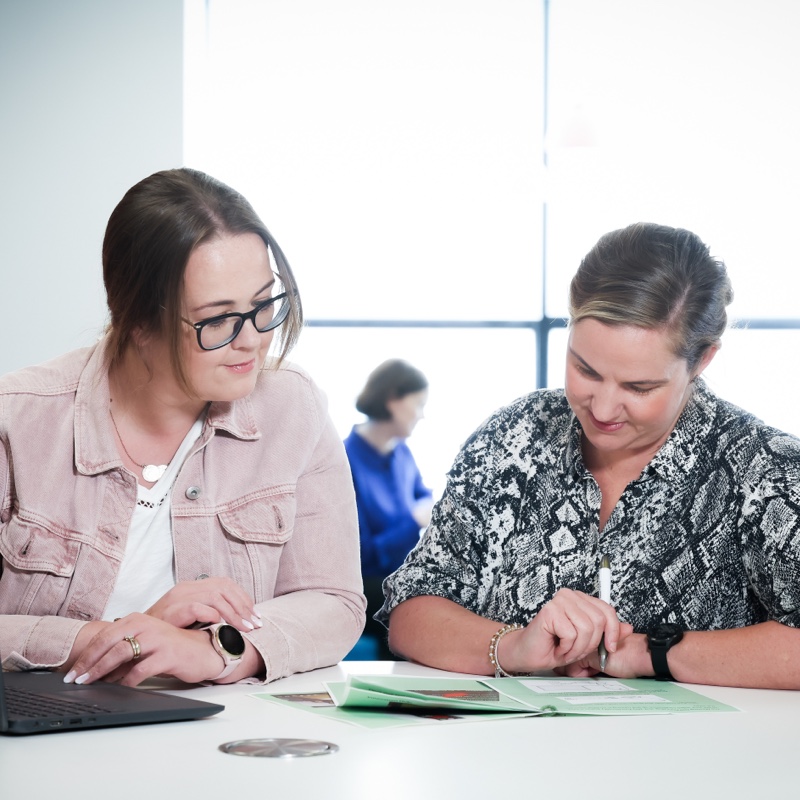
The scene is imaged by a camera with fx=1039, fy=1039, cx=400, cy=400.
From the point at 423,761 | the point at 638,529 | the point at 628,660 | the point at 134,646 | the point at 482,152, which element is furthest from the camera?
the point at 482,152

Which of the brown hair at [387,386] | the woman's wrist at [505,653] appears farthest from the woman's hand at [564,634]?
the brown hair at [387,386]

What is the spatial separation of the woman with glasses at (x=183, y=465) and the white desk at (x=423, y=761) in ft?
1.22

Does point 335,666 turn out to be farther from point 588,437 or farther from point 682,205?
point 682,205

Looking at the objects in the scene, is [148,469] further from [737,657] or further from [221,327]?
[737,657]

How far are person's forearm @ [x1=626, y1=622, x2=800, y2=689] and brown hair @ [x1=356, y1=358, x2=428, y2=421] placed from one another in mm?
2682

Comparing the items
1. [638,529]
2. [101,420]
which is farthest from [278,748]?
[638,529]

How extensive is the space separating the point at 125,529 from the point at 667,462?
33.5 inches

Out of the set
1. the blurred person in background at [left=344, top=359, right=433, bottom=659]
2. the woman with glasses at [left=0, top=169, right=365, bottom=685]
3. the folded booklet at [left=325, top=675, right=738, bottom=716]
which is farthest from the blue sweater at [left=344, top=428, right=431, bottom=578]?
the folded booklet at [left=325, top=675, right=738, bottom=716]

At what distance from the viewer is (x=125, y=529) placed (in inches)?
59.6

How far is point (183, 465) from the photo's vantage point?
156 cm

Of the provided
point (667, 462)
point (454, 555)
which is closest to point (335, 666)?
point (454, 555)

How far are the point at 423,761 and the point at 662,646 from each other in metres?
0.62

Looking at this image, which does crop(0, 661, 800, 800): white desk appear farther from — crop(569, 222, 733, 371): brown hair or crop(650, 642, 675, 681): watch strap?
crop(569, 222, 733, 371): brown hair

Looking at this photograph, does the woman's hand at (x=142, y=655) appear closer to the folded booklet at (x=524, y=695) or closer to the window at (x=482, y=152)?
the folded booklet at (x=524, y=695)
